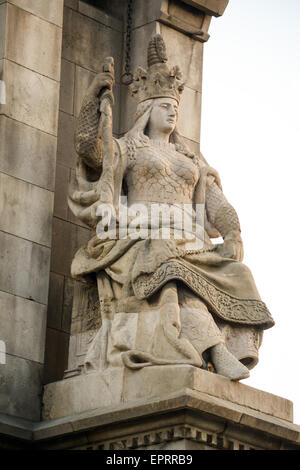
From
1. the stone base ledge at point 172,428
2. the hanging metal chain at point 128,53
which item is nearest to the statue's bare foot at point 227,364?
the stone base ledge at point 172,428

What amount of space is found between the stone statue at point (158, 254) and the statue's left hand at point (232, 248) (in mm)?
11

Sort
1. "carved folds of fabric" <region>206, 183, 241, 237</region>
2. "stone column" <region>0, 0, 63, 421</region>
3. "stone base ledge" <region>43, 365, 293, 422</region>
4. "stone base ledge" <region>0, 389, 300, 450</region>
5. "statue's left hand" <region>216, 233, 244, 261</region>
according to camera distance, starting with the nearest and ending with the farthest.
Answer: "stone base ledge" <region>0, 389, 300, 450</region> < "stone base ledge" <region>43, 365, 293, 422</region> < "stone column" <region>0, 0, 63, 421</region> < "statue's left hand" <region>216, 233, 244, 261</region> < "carved folds of fabric" <region>206, 183, 241, 237</region>

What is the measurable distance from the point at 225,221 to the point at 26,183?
7.29 ft

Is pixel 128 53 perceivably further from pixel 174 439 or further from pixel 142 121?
pixel 174 439

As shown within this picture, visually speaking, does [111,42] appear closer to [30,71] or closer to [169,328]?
[30,71]

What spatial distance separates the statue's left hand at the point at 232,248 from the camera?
17141 millimetres

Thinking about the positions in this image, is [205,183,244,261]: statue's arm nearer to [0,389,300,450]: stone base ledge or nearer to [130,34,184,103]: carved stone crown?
[130,34,184,103]: carved stone crown

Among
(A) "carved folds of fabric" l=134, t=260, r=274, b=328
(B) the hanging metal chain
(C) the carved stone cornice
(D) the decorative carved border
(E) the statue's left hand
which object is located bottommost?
(D) the decorative carved border

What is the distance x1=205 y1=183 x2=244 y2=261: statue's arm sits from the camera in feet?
56.4

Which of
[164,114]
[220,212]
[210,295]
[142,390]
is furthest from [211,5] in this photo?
[142,390]

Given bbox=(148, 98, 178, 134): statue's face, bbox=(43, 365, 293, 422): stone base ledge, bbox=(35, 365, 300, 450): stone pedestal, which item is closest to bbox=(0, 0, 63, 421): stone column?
bbox=(43, 365, 293, 422): stone base ledge

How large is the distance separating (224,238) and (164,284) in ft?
4.94

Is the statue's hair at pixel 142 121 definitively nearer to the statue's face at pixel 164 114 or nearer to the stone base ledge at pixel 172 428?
the statue's face at pixel 164 114

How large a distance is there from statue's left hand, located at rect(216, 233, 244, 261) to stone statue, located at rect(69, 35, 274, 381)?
0.01 m
